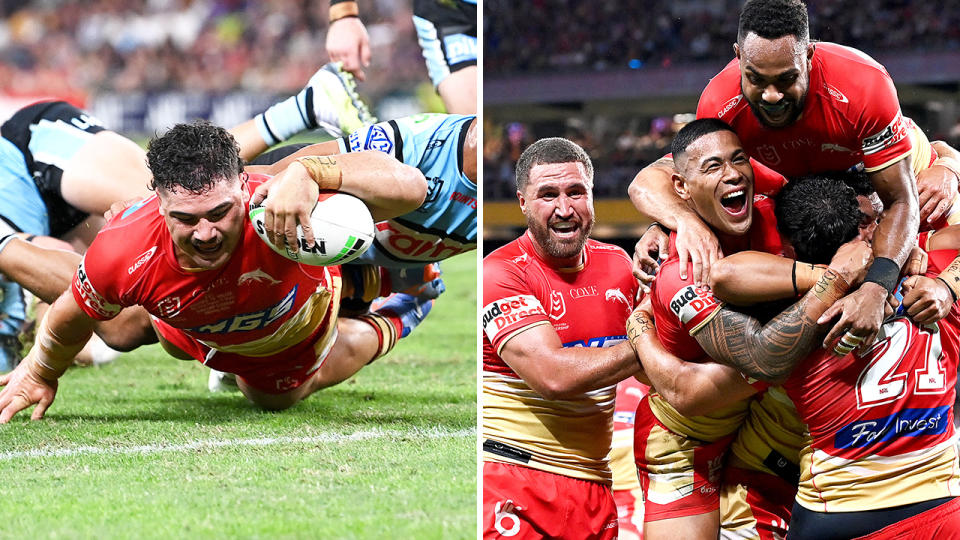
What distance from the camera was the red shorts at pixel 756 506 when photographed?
381cm

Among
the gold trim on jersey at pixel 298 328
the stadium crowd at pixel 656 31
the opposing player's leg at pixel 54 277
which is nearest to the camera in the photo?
the gold trim on jersey at pixel 298 328

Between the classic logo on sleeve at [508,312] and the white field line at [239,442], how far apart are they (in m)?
0.75

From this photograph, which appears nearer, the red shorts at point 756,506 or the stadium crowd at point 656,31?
the red shorts at point 756,506

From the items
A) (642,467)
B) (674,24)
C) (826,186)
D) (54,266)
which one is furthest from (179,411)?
(674,24)

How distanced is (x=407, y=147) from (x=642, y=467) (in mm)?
1866

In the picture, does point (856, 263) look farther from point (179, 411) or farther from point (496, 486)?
point (179, 411)

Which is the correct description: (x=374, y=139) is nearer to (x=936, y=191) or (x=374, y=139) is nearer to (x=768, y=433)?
(x=768, y=433)

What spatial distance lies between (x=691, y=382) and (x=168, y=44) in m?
19.4

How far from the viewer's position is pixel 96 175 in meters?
5.98

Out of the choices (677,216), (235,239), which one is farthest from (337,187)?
(677,216)

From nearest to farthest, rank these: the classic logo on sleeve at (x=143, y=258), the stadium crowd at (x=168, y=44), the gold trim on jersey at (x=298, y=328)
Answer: the classic logo on sleeve at (x=143, y=258) → the gold trim on jersey at (x=298, y=328) → the stadium crowd at (x=168, y=44)

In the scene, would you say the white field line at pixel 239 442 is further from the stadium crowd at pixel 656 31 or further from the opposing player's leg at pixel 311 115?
the stadium crowd at pixel 656 31

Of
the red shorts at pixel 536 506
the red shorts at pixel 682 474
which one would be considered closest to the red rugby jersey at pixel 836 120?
the red shorts at pixel 682 474

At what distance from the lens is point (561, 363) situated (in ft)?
12.2
